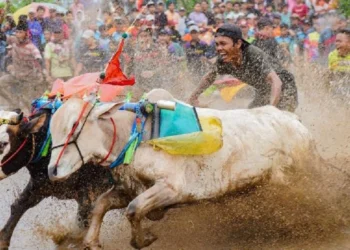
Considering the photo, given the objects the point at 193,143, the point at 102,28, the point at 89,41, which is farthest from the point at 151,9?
the point at 193,143

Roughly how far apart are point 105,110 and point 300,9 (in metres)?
11.8

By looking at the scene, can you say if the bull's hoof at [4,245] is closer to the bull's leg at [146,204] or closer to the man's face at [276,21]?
the bull's leg at [146,204]

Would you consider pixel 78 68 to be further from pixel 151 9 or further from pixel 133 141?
pixel 133 141

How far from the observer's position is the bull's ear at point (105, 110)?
543 centimetres

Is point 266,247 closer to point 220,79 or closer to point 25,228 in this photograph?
point 25,228

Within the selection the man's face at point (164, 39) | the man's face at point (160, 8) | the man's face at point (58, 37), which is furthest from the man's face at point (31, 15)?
the man's face at point (164, 39)

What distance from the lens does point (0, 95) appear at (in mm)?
13273

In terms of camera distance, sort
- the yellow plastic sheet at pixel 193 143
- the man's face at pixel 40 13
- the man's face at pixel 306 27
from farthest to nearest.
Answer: the man's face at pixel 306 27, the man's face at pixel 40 13, the yellow plastic sheet at pixel 193 143

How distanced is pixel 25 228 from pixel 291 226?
→ 2.38 m

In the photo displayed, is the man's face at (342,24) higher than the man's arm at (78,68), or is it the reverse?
the man's arm at (78,68)

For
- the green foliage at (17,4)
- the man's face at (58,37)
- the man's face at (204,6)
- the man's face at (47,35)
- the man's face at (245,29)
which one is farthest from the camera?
the green foliage at (17,4)

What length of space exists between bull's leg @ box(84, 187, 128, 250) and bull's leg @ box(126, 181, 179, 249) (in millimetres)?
279

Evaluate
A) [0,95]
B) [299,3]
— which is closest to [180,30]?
[299,3]

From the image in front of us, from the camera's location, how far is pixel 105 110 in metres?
5.42
